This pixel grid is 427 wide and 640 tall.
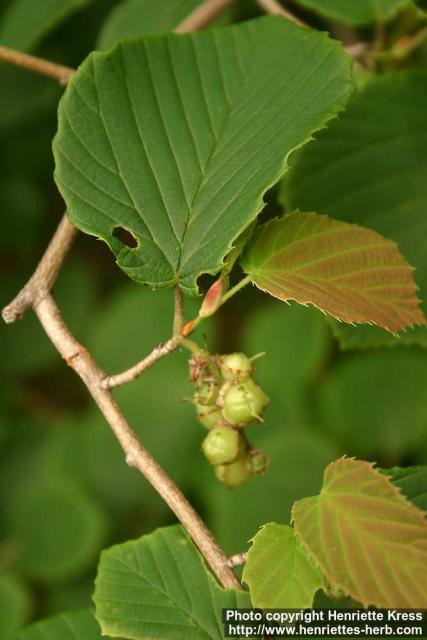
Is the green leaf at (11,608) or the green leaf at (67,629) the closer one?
the green leaf at (67,629)

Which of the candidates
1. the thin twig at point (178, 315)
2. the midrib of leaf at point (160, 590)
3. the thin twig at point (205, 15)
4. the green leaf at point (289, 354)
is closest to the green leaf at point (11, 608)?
the green leaf at point (289, 354)

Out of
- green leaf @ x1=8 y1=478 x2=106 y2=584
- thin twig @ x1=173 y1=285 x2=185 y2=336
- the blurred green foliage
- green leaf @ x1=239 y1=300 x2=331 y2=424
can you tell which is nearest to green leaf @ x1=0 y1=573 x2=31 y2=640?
the blurred green foliage

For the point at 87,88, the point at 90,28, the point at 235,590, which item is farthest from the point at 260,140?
the point at 90,28

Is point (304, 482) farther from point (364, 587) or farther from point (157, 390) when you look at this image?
point (364, 587)

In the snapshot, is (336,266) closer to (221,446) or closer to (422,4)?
(221,446)

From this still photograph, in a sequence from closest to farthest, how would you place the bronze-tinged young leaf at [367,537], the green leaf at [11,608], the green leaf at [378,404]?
the bronze-tinged young leaf at [367,537]
the green leaf at [11,608]
the green leaf at [378,404]

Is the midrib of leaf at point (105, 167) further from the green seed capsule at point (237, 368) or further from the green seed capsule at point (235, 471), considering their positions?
the green seed capsule at point (235, 471)
